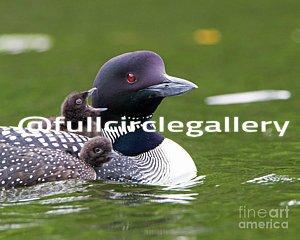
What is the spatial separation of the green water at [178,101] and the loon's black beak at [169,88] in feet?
2.18

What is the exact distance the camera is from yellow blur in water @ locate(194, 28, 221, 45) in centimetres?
1455

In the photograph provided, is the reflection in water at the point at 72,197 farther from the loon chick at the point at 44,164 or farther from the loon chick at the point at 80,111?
the loon chick at the point at 80,111

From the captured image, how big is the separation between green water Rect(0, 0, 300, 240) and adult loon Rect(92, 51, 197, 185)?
254mm

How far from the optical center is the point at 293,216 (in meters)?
7.11

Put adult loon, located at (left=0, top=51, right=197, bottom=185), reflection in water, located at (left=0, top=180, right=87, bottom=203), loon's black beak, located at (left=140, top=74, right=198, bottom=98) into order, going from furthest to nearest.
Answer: loon's black beak, located at (left=140, top=74, right=198, bottom=98) < adult loon, located at (left=0, top=51, right=197, bottom=185) < reflection in water, located at (left=0, top=180, right=87, bottom=203)

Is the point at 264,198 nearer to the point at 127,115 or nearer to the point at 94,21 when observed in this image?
the point at 127,115

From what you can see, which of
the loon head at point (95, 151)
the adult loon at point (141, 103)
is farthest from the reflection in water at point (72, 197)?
the adult loon at point (141, 103)

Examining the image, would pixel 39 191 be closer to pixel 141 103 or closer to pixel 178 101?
pixel 141 103

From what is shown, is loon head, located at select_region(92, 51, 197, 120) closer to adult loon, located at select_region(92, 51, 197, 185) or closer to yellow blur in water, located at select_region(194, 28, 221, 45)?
adult loon, located at select_region(92, 51, 197, 185)

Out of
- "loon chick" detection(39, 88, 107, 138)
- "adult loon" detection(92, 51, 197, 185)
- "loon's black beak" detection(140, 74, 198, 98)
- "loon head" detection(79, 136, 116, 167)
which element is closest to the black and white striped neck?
"adult loon" detection(92, 51, 197, 185)

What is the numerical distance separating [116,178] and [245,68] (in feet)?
15.7

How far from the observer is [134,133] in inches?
347

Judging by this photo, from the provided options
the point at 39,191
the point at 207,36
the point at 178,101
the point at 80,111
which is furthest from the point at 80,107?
the point at 207,36

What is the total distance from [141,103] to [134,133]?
26cm
